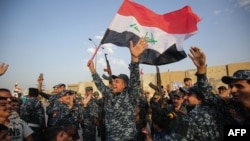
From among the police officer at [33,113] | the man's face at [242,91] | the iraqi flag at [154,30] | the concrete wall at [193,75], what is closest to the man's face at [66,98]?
the police officer at [33,113]

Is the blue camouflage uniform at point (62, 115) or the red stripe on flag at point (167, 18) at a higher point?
the red stripe on flag at point (167, 18)


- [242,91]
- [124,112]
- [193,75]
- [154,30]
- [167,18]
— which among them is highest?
[167,18]

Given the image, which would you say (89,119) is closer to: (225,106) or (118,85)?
(118,85)

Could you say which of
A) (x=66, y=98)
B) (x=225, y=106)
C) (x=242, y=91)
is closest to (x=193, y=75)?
(x=66, y=98)

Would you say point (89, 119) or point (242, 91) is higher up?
point (242, 91)

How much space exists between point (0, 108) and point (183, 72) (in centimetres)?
2579

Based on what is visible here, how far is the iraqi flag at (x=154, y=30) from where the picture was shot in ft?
22.8

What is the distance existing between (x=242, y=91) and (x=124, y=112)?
2161 millimetres

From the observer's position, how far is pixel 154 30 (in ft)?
24.7

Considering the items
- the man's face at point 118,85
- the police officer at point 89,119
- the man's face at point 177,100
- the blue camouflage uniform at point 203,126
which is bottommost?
A: the police officer at point 89,119

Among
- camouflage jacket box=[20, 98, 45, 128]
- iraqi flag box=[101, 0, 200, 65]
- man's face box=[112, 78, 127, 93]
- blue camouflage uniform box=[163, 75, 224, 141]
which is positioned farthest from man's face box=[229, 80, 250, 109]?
camouflage jacket box=[20, 98, 45, 128]

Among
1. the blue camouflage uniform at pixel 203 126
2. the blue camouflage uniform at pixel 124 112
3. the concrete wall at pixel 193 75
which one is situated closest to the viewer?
the blue camouflage uniform at pixel 203 126

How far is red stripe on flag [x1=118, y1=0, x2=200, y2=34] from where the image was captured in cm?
744

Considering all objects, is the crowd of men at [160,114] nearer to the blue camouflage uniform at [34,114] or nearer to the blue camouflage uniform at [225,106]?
the blue camouflage uniform at [225,106]
